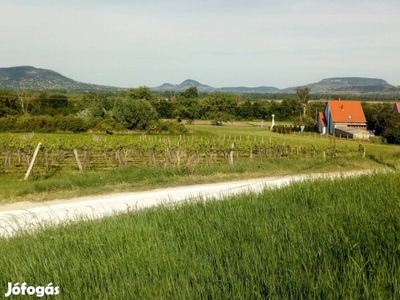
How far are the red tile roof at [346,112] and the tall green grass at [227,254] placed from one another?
222 feet

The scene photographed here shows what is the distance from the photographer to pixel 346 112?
7094 centimetres

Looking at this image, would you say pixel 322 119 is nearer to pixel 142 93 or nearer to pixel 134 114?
pixel 134 114

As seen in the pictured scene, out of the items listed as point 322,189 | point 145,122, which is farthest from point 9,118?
point 322,189

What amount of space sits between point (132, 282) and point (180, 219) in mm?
2161

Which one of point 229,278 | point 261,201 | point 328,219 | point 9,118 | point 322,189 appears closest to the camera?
point 229,278

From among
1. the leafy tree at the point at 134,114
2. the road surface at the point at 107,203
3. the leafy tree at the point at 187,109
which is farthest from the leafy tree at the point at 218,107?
the road surface at the point at 107,203

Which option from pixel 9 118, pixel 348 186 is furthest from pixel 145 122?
pixel 348 186

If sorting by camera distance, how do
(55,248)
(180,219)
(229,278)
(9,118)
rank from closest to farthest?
(229,278)
(55,248)
(180,219)
(9,118)

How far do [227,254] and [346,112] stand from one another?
71.6 meters

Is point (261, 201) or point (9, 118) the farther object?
point (9, 118)

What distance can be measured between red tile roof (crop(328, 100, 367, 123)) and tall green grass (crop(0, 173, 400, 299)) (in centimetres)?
6757

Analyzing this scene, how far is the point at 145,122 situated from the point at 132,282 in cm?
6637

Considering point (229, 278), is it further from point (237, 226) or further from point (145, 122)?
point (145, 122)

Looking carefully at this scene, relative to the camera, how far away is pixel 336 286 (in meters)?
3.18
